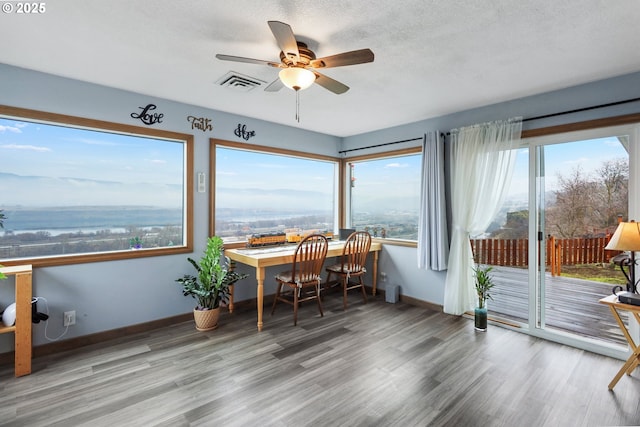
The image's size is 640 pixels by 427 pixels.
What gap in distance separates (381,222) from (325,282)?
128cm

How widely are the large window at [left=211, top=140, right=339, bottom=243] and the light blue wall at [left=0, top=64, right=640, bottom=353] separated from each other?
0.21 metres

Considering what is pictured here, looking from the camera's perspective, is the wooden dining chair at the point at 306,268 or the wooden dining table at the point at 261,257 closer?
the wooden dining table at the point at 261,257

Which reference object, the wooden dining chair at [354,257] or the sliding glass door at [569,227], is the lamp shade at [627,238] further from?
the wooden dining chair at [354,257]

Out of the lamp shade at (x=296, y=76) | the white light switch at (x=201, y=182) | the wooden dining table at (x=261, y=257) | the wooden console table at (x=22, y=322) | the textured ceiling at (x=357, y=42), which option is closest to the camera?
the textured ceiling at (x=357, y=42)

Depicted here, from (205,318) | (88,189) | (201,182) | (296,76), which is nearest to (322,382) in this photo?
(205,318)

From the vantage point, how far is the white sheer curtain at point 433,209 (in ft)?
12.2

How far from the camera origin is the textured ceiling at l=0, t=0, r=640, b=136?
1765 millimetres

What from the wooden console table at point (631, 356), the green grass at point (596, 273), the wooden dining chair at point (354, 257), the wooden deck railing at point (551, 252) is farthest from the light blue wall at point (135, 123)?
the wooden console table at point (631, 356)

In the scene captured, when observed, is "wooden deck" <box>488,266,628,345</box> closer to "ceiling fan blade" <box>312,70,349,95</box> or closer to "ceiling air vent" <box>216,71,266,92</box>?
"ceiling fan blade" <box>312,70,349,95</box>

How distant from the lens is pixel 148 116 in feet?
10.5

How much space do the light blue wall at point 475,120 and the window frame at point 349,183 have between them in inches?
2.6

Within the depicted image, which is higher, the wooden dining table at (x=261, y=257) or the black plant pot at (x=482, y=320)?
the wooden dining table at (x=261, y=257)

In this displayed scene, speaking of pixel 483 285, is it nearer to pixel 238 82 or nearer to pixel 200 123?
pixel 238 82

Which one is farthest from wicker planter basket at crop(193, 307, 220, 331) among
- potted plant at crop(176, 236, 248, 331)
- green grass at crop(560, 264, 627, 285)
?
green grass at crop(560, 264, 627, 285)
